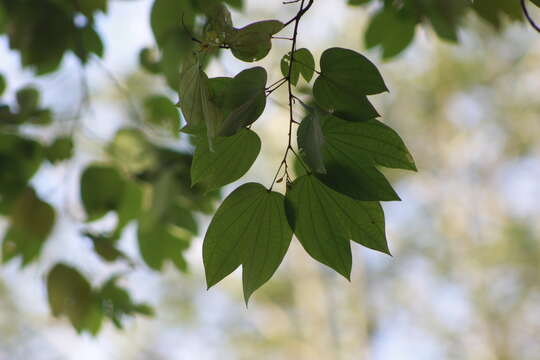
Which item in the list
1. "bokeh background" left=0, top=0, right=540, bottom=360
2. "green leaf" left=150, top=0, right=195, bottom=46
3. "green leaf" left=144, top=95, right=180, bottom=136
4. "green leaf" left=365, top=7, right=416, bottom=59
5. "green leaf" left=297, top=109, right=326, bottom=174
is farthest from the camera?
"bokeh background" left=0, top=0, right=540, bottom=360

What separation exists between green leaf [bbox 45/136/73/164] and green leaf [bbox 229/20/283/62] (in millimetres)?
670

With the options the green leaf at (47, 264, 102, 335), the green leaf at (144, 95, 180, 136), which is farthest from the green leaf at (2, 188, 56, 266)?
the green leaf at (144, 95, 180, 136)

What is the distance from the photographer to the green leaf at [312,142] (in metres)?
0.41

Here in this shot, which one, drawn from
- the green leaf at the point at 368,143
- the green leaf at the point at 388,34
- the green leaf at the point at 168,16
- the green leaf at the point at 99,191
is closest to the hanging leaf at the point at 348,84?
the green leaf at the point at 368,143

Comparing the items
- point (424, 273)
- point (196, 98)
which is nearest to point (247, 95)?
point (196, 98)

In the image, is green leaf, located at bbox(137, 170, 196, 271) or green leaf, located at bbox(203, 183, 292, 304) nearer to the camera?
green leaf, located at bbox(203, 183, 292, 304)

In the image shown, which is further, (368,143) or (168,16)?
(168,16)

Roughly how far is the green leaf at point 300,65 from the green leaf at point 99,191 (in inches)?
24.7

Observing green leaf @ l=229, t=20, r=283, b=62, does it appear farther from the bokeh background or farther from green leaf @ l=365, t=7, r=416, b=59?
the bokeh background

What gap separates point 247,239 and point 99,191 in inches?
24.4

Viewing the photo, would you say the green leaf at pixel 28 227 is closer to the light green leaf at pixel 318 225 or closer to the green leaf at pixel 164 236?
the green leaf at pixel 164 236

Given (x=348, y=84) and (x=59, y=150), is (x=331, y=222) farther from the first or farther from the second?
(x=59, y=150)

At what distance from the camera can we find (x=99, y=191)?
3.43 feet

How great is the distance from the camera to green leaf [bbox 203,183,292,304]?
480 millimetres
